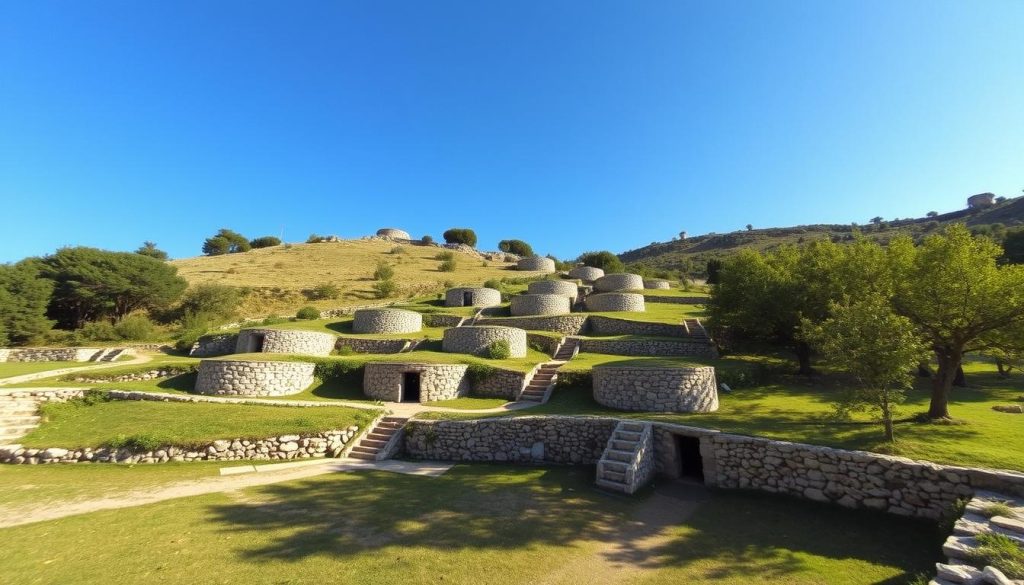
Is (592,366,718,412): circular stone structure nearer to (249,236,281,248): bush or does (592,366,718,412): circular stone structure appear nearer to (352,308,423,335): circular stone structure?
(352,308,423,335): circular stone structure

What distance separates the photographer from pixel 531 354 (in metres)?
23.7

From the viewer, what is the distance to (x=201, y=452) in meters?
12.4

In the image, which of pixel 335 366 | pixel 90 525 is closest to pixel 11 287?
pixel 335 366

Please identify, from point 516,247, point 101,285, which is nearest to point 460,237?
point 516,247

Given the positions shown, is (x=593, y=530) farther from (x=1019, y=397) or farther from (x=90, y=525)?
(x=1019, y=397)

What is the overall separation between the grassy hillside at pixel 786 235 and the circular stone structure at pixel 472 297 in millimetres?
37756

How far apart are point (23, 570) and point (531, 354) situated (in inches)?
761

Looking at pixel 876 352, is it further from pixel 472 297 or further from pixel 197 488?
pixel 472 297

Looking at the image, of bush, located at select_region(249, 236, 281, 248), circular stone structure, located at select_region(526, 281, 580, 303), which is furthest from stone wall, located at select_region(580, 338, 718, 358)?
bush, located at select_region(249, 236, 281, 248)

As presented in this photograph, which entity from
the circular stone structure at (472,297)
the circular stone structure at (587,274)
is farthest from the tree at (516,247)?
the circular stone structure at (472,297)

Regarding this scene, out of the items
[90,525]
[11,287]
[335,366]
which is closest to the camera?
[90,525]

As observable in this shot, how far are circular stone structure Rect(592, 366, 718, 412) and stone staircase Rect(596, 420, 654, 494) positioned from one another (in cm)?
266

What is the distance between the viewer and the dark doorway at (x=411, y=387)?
18.5 meters

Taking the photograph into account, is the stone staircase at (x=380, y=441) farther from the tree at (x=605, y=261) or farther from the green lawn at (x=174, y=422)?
the tree at (x=605, y=261)
